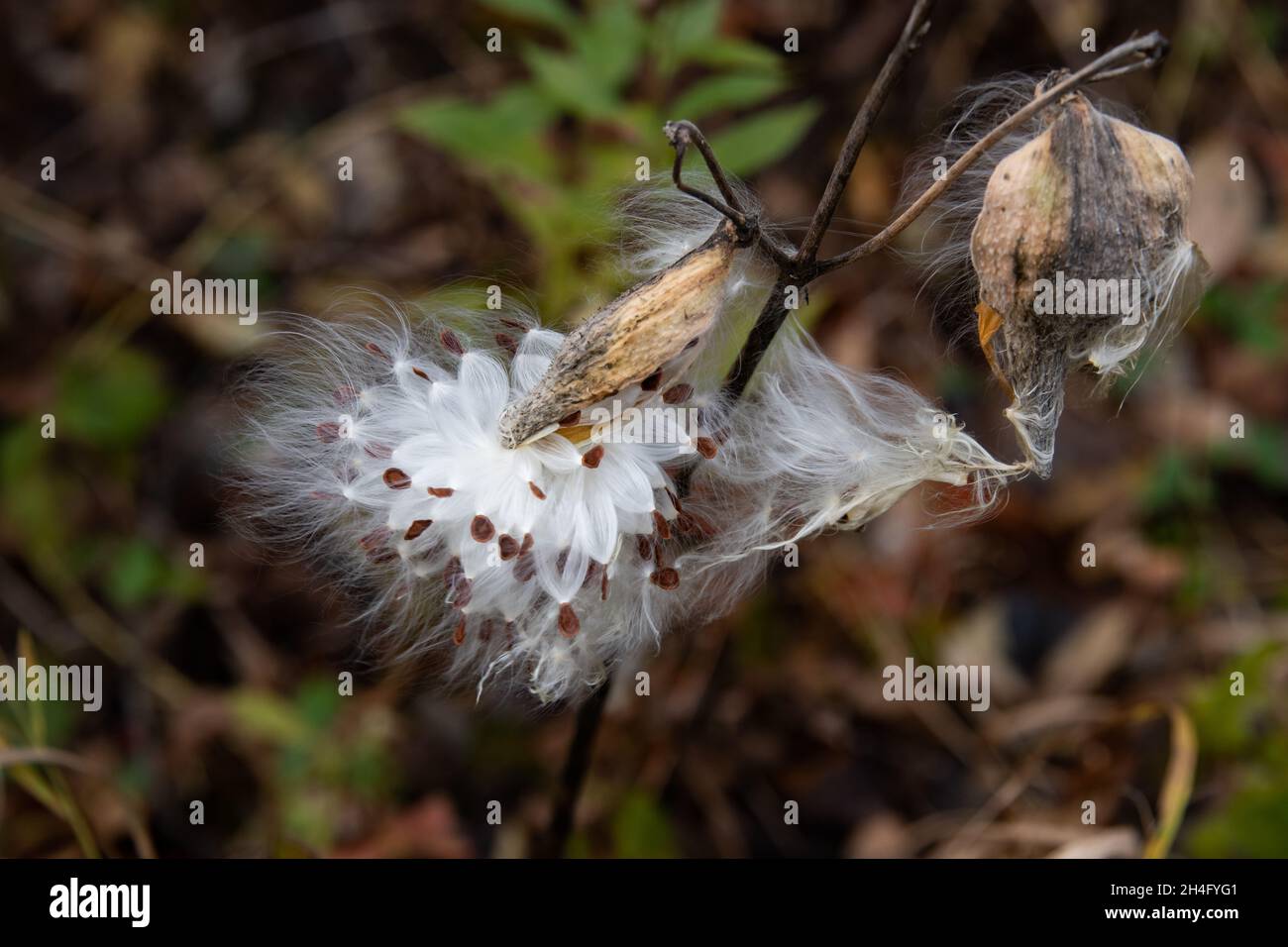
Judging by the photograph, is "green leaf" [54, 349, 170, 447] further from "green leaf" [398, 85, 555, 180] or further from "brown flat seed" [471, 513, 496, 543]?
"brown flat seed" [471, 513, 496, 543]

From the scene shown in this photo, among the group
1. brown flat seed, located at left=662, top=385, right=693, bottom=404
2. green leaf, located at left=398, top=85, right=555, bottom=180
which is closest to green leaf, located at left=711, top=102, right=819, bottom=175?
green leaf, located at left=398, top=85, right=555, bottom=180

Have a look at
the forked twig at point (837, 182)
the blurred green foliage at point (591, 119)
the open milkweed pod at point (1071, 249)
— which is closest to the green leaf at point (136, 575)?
the blurred green foliage at point (591, 119)

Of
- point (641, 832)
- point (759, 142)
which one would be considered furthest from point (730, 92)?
point (641, 832)

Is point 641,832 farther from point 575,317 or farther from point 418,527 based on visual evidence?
point 418,527

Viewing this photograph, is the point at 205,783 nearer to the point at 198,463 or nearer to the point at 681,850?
the point at 198,463

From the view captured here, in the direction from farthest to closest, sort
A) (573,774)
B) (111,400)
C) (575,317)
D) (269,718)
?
(111,400), (269,718), (575,317), (573,774)
